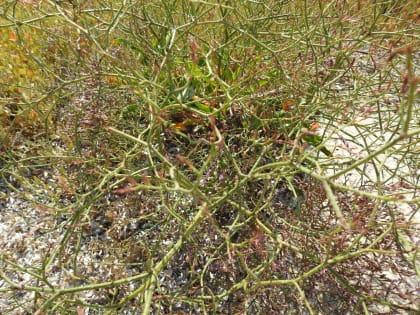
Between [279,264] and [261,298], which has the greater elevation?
[279,264]

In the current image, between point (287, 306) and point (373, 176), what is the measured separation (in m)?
1.28

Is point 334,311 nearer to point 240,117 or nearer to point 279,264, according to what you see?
point 279,264

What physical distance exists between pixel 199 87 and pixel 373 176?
1310 mm

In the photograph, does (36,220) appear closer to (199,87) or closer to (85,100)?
(85,100)

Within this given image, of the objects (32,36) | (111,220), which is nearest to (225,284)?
(111,220)

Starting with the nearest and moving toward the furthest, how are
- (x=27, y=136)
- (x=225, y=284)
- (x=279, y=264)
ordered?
(x=279, y=264)
(x=225, y=284)
(x=27, y=136)

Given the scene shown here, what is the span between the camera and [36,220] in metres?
2.31

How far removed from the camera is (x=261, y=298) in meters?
1.83

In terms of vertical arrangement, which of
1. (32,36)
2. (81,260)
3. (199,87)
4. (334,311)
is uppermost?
(199,87)

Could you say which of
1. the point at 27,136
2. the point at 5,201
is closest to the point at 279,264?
the point at 5,201

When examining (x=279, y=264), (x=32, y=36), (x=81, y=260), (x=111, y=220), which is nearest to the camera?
(x=279, y=264)

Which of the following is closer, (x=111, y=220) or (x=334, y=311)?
(x=334, y=311)

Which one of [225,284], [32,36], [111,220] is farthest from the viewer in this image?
[32,36]

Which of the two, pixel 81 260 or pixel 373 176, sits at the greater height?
pixel 373 176
